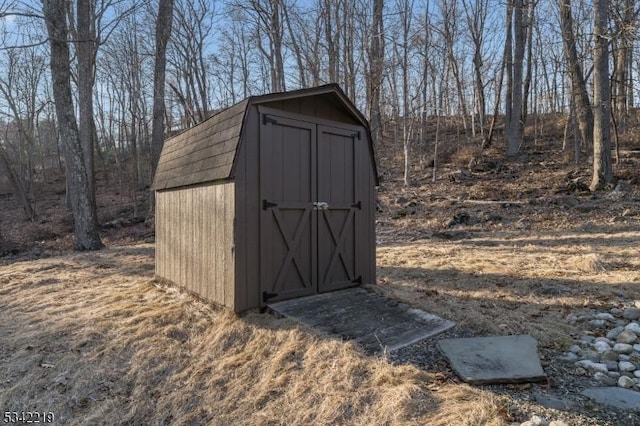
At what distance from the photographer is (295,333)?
3.86 m

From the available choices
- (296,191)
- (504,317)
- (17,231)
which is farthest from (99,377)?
(17,231)

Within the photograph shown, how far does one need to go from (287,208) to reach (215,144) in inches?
47.2

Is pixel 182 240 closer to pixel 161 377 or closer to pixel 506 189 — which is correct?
pixel 161 377

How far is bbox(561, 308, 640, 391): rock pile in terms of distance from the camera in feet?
9.91

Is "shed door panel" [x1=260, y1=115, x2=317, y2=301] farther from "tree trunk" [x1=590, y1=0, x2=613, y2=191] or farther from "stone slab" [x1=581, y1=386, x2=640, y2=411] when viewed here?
"tree trunk" [x1=590, y1=0, x2=613, y2=191]

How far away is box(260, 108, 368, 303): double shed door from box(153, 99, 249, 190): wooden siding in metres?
0.38

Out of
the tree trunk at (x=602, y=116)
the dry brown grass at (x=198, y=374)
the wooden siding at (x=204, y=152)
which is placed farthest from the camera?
the tree trunk at (x=602, y=116)

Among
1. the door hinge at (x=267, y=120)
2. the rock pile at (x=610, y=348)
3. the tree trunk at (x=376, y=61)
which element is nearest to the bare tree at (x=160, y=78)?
the tree trunk at (x=376, y=61)

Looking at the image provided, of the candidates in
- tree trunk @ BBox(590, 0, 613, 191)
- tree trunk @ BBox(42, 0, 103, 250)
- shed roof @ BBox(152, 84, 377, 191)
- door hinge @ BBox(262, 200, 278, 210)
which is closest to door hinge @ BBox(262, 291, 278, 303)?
door hinge @ BBox(262, 200, 278, 210)

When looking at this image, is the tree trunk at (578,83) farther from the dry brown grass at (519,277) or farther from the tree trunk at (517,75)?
the dry brown grass at (519,277)

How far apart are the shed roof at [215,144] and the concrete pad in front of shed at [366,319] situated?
1710 millimetres

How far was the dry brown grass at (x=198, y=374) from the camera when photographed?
9.20 feet

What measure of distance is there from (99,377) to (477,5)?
62.0 ft

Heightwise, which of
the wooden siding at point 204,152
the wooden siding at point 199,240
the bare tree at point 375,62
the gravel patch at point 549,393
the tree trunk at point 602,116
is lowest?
the gravel patch at point 549,393
